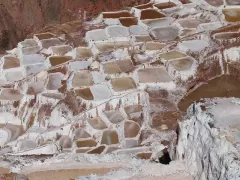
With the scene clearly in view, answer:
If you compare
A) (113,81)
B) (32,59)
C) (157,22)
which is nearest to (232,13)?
(157,22)

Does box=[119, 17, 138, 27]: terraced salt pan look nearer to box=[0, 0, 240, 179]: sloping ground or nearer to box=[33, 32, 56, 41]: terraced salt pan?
box=[0, 0, 240, 179]: sloping ground

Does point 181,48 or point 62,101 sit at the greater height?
point 181,48

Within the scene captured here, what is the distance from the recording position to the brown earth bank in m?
49.9

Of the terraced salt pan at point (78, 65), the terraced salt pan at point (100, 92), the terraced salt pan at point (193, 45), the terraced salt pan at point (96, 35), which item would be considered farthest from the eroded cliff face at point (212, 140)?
the terraced salt pan at point (96, 35)

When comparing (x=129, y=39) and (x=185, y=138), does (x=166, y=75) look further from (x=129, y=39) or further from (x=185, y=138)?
(x=185, y=138)

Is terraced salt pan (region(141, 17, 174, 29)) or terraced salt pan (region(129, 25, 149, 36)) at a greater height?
terraced salt pan (region(141, 17, 174, 29))

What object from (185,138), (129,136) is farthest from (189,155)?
(129,136)

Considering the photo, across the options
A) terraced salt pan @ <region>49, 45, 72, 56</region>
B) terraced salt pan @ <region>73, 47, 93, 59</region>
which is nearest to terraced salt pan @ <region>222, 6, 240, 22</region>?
terraced salt pan @ <region>73, 47, 93, 59</region>

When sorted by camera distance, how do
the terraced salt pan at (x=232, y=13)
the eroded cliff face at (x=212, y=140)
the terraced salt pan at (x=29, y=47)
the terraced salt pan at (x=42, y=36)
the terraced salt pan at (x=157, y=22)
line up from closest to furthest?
the eroded cliff face at (x=212, y=140)
the terraced salt pan at (x=29, y=47)
the terraced salt pan at (x=232, y=13)
the terraced salt pan at (x=42, y=36)
the terraced salt pan at (x=157, y=22)

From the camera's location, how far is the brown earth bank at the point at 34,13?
164 feet

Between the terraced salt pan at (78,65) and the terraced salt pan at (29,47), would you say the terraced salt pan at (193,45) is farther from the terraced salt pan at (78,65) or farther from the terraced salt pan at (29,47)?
the terraced salt pan at (29,47)

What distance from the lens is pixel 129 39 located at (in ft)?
92.1

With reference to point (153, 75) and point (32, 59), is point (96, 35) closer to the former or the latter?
point (32, 59)

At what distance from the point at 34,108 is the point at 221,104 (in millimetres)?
11846
